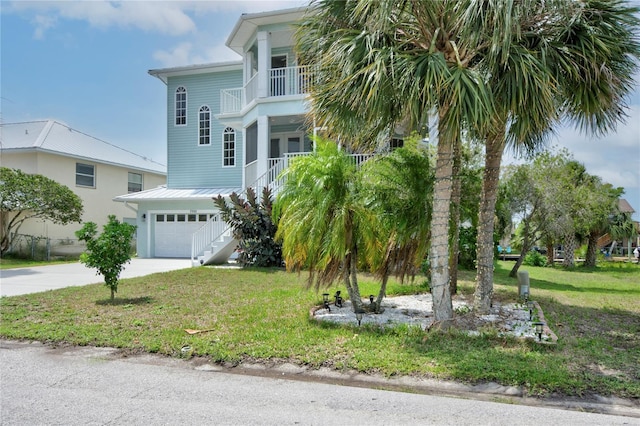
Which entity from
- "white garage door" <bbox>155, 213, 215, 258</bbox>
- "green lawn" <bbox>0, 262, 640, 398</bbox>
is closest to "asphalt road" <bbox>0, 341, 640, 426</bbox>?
"green lawn" <bbox>0, 262, 640, 398</bbox>

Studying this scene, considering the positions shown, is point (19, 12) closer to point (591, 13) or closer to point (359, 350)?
point (359, 350)

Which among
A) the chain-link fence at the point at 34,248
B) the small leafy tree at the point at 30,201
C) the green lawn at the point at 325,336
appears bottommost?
the green lawn at the point at 325,336

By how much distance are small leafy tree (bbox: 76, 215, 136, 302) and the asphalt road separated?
373 cm

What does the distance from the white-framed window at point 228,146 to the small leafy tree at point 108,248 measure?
12.7 meters

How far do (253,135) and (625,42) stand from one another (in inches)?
572

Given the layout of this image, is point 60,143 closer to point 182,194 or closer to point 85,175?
point 85,175

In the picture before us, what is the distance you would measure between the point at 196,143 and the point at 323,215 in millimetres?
16798

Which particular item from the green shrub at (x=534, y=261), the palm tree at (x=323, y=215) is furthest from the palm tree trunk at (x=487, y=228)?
the green shrub at (x=534, y=261)

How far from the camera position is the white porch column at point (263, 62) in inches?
668

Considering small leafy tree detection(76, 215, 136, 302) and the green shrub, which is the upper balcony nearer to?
small leafy tree detection(76, 215, 136, 302)

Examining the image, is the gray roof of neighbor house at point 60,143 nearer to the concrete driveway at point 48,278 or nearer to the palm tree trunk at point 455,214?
the concrete driveway at point 48,278

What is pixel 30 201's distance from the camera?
1959 centimetres

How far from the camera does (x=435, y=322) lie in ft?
21.6

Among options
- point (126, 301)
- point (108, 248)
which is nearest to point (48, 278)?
point (126, 301)
